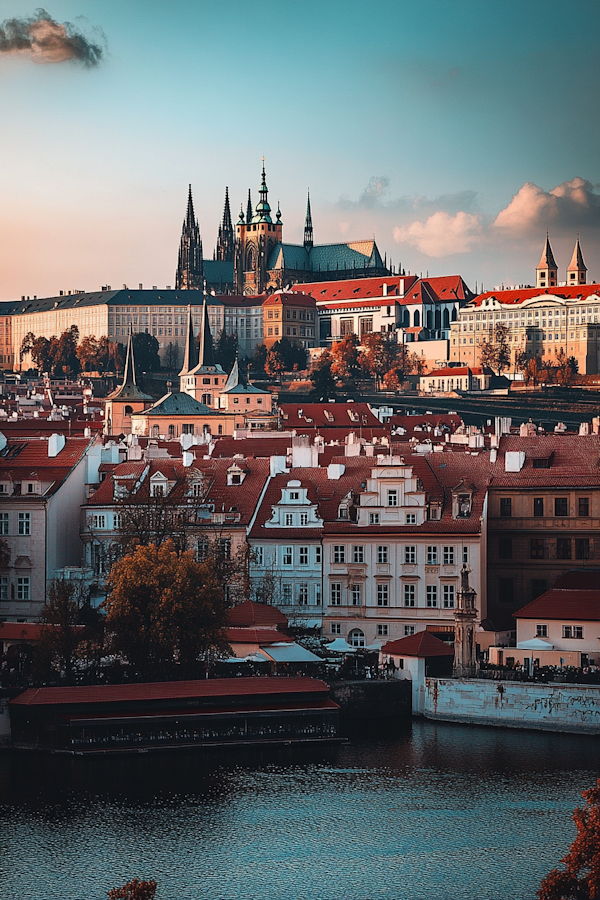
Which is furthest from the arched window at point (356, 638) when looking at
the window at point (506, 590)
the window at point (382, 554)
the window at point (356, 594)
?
the window at point (506, 590)

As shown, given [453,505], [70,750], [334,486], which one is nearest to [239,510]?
[334,486]

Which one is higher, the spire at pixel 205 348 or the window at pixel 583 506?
the spire at pixel 205 348

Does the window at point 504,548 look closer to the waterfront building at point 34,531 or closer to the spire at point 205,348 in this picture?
the waterfront building at point 34,531

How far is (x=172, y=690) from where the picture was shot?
48.9 metres

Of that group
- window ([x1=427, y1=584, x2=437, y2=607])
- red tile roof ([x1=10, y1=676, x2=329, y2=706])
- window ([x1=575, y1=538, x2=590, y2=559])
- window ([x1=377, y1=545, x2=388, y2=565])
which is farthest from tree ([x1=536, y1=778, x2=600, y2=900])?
window ([x1=575, y1=538, x2=590, y2=559])

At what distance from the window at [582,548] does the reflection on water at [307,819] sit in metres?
13.1

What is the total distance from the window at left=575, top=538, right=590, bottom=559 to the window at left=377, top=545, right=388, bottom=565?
730 centimetres

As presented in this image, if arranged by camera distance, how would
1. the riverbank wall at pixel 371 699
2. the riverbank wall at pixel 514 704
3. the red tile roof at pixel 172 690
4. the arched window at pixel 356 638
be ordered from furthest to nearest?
the arched window at pixel 356 638, the riverbank wall at pixel 371 699, the riverbank wall at pixel 514 704, the red tile roof at pixel 172 690

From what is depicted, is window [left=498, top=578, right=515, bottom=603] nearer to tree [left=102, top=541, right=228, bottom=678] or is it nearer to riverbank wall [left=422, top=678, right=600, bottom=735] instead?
riverbank wall [left=422, top=678, right=600, bottom=735]

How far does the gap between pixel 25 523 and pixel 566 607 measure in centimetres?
1991

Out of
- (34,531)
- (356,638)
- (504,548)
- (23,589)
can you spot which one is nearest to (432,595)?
(356,638)

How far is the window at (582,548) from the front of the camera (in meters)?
60.7

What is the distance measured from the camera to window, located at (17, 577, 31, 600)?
197 ft

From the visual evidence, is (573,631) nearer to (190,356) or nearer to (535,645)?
(535,645)
